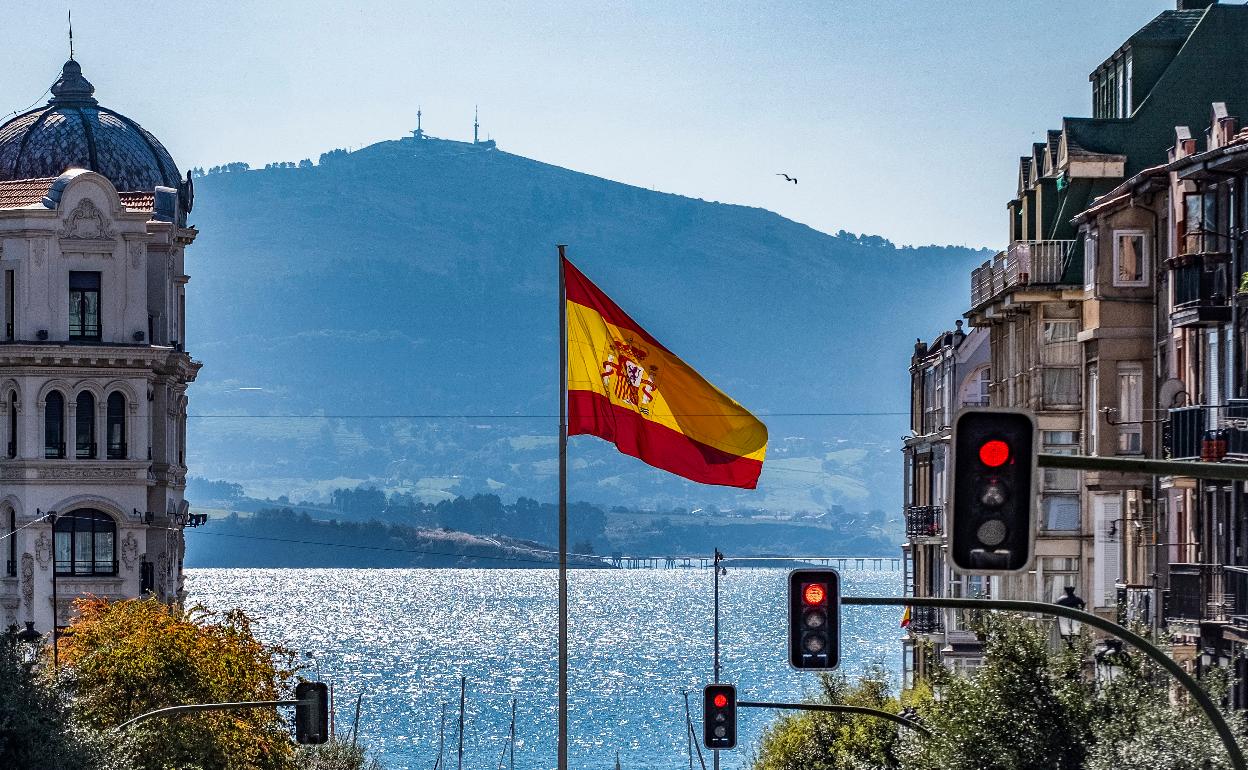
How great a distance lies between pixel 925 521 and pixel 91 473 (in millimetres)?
30238

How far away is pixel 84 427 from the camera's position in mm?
85875

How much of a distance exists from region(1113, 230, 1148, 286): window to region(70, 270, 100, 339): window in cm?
4120

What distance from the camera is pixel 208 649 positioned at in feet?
199

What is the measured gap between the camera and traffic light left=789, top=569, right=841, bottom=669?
28.9 metres

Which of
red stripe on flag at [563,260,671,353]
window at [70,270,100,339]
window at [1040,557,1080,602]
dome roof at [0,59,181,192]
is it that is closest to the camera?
red stripe on flag at [563,260,671,353]

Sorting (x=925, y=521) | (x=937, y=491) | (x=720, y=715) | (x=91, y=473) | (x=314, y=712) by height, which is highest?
(x=91, y=473)

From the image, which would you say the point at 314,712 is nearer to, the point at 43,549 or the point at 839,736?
the point at 839,736

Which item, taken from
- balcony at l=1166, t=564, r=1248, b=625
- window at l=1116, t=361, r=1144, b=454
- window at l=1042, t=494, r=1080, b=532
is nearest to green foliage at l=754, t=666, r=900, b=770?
window at l=1042, t=494, r=1080, b=532

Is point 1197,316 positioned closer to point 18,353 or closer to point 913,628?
point 913,628

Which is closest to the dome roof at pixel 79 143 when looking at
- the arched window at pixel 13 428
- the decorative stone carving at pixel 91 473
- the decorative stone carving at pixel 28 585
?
the arched window at pixel 13 428

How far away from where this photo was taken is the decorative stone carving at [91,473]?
85.2m

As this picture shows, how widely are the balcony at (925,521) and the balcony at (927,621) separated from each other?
117 inches

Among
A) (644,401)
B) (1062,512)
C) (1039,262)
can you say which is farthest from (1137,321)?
(644,401)

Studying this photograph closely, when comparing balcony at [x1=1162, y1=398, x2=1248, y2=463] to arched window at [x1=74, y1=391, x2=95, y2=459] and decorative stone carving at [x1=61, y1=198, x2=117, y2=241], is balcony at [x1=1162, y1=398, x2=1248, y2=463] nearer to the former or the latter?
decorative stone carving at [x1=61, y1=198, x2=117, y2=241]
